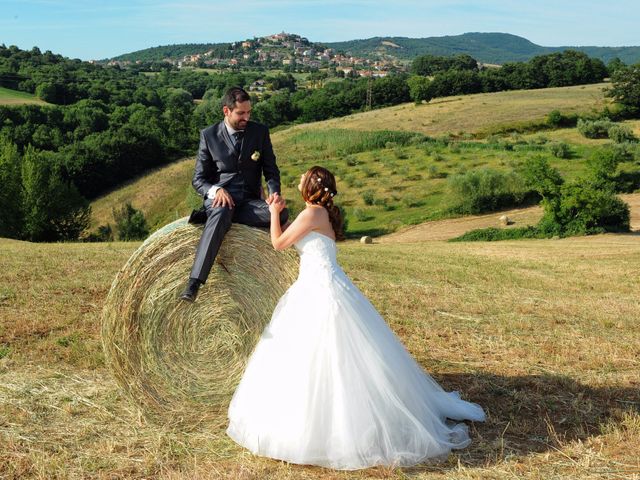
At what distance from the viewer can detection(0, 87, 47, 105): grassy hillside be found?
88.8 meters

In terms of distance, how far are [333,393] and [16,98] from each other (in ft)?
322

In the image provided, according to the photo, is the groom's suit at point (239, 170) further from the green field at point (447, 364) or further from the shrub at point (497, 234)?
the shrub at point (497, 234)

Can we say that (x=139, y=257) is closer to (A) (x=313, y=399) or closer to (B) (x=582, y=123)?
(A) (x=313, y=399)

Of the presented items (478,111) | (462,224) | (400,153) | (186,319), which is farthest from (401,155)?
(186,319)

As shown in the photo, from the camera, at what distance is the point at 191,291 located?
6426 millimetres

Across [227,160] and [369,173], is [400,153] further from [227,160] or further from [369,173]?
[227,160]

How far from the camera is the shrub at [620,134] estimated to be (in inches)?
2319

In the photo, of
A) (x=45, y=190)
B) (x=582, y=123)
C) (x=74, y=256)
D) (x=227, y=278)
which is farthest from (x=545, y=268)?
(x=582, y=123)

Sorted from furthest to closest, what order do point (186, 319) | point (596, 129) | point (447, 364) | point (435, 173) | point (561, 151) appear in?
point (596, 129) < point (435, 173) < point (561, 151) < point (447, 364) < point (186, 319)

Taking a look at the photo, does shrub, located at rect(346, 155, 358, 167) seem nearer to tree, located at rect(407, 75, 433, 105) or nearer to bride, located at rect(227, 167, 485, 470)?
tree, located at rect(407, 75, 433, 105)

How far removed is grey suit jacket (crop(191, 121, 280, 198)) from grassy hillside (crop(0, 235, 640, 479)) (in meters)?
2.30

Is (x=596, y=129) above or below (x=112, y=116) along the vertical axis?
below

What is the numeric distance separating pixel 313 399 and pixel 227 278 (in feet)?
5.53

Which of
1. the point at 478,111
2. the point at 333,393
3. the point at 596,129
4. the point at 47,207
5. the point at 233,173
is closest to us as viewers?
the point at 333,393
